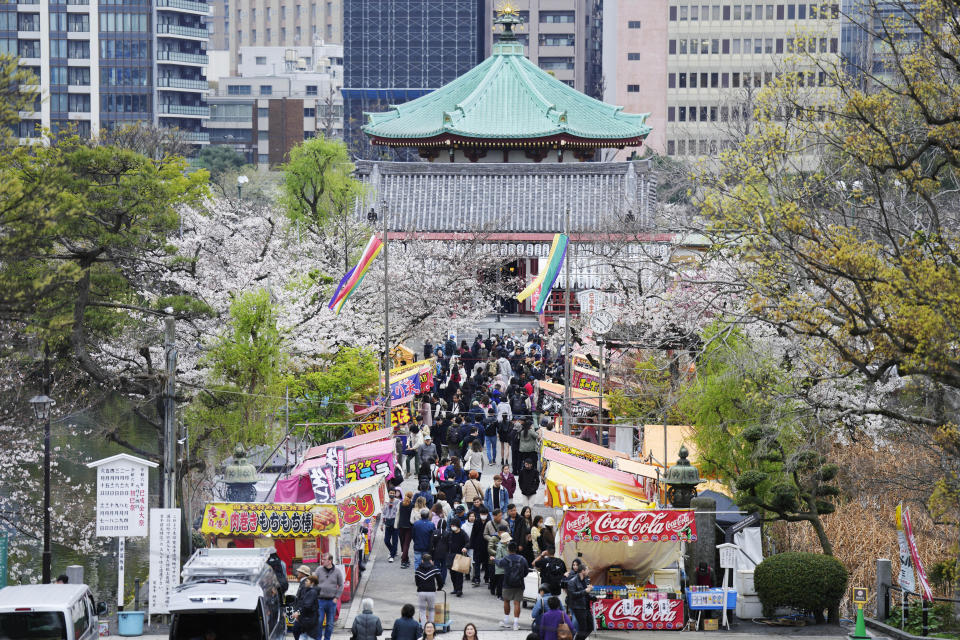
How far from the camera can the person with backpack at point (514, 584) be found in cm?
2167

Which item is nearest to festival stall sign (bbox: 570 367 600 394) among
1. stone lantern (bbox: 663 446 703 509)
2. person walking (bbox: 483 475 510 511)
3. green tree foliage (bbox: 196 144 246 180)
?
person walking (bbox: 483 475 510 511)

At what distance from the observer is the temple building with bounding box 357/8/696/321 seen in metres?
59.7

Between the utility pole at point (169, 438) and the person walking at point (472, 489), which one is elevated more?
the utility pole at point (169, 438)

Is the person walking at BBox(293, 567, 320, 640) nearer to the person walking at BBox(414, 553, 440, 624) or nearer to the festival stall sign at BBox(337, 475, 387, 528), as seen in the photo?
the person walking at BBox(414, 553, 440, 624)

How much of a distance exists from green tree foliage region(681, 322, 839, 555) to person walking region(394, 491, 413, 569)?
582cm

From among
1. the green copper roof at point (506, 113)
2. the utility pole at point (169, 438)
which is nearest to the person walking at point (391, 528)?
the utility pole at point (169, 438)

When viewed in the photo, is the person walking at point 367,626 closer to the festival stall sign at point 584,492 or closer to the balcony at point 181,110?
the festival stall sign at point 584,492

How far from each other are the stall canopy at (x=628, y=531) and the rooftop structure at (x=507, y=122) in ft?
148

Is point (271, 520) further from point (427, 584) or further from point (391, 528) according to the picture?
point (391, 528)

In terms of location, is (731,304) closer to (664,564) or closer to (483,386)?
(664,564)

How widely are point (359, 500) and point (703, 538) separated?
229 inches

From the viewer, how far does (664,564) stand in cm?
2278

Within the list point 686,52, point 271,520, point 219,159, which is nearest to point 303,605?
point 271,520

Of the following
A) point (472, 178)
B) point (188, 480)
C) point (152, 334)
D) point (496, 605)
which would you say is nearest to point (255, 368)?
point (188, 480)
